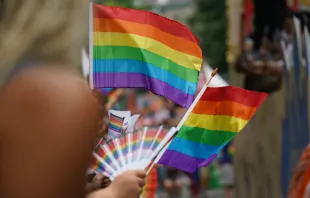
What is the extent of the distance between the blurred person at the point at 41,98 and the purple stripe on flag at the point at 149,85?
0.99 m

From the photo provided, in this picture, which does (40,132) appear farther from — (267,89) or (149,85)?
(267,89)

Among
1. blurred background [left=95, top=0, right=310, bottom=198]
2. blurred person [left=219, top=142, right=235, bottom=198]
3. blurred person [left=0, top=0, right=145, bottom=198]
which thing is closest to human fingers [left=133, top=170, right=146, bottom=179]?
blurred background [left=95, top=0, right=310, bottom=198]

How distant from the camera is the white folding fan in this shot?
181 centimetres

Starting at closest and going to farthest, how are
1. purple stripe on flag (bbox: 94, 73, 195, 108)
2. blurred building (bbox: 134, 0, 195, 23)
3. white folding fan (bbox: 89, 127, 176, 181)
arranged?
white folding fan (bbox: 89, 127, 176, 181) < purple stripe on flag (bbox: 94, 73, 195, 108) < blurred building (bbox: 134, 0, 195, 23)

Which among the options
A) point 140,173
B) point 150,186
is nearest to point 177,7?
point 150,186

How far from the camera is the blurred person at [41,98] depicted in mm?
920

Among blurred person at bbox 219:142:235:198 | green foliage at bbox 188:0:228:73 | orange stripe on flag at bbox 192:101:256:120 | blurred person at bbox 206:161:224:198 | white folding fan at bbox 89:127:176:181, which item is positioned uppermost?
green foliage at bbox 188:0:228:73

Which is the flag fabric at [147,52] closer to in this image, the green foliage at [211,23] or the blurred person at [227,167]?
the blurred person at [227,167]

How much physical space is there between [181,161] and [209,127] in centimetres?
14

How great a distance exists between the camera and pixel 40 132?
0.94 m

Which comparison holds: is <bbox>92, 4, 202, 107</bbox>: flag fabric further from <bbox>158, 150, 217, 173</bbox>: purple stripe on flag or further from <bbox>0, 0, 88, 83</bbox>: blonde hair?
<bbox>0, 0, 88, 83</bbox>: blonde hair

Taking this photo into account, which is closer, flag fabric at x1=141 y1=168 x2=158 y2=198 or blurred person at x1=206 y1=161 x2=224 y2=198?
flag fabric at x1=141 y1=168 x2=158 y2=198

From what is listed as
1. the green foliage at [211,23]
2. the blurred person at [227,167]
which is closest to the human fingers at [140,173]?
the blurred person at [227,167]

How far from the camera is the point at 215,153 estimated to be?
2027mm
